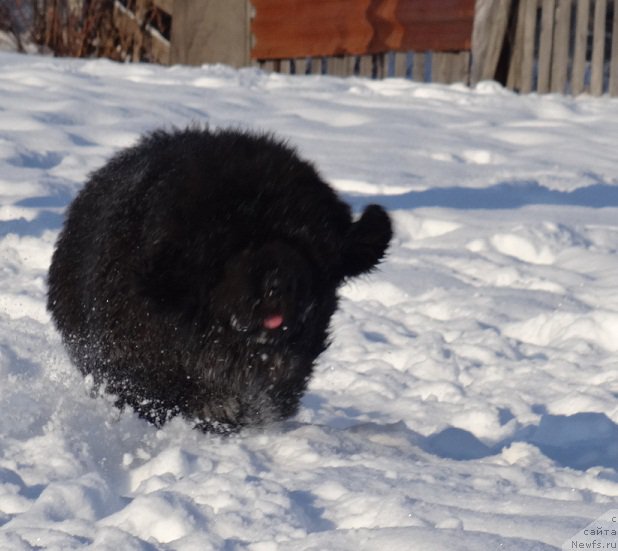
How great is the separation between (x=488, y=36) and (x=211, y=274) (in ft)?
26.2

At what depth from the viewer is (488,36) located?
34.4 ft

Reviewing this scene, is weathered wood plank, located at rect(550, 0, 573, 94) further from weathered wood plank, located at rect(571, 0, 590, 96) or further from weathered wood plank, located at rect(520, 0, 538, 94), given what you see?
weathered wood plank, located at rect(520, 0, 538, 94)

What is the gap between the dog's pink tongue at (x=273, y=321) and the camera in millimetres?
3047

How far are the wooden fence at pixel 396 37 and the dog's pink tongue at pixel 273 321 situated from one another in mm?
7903

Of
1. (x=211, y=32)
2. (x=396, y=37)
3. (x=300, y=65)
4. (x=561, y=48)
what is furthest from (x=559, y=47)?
(x=211, y=32)

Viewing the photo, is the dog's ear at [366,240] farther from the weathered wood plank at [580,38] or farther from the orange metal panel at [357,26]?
the orange metal panel at [357,26]

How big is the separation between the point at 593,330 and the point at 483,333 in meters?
0.48

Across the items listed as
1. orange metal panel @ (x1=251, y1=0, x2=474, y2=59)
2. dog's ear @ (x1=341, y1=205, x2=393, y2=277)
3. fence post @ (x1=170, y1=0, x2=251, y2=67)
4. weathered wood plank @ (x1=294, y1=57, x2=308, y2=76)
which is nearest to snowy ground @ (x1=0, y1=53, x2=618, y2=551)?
dog's ear @ (x1=341, y1=205, x2=393, y2=277)

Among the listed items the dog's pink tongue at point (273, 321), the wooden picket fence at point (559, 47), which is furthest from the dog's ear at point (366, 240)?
the wooden picket fence at point (559, 47)

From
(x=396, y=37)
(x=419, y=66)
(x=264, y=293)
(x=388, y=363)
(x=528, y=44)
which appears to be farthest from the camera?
(x=396, y=37)

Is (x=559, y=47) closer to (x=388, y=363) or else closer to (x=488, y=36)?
(x=488, y=36)

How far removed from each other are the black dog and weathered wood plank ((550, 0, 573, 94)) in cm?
747

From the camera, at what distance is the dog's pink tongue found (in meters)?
3.05

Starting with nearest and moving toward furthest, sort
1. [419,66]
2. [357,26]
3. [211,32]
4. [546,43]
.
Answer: [546,43]
[419,66]
[357,26]
[211,32]
